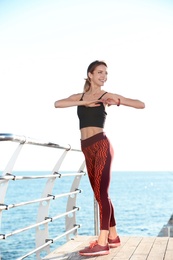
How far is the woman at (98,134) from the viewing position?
365 cm

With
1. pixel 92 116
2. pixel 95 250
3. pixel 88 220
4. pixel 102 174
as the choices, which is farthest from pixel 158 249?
pixel 88 220

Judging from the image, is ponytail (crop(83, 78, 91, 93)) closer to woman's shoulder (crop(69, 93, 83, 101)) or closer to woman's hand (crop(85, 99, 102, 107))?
woman's shoulder (crop(69, 93, 83, 101))

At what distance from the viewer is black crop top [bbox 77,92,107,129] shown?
144 inches

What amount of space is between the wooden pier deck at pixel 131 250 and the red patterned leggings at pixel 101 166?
226mm

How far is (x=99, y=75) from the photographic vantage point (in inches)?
148

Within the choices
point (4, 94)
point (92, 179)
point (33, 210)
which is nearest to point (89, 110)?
point (92, 179)

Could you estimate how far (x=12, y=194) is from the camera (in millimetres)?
83438

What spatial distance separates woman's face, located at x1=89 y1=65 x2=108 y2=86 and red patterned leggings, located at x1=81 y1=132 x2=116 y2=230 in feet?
1.17

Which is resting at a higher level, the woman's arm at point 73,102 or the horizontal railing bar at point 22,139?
the woman's arm at point 73,102

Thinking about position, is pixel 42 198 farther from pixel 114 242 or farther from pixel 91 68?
pixel 91 68

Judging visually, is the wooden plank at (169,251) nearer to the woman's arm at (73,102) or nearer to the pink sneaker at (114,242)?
the pink sneaker at (114,242)

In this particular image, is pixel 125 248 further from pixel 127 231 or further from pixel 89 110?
pixel 127 231

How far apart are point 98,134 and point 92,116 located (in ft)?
0.41

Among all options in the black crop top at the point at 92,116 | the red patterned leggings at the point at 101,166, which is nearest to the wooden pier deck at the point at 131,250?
the red patterned leggings at the point at 101,166
